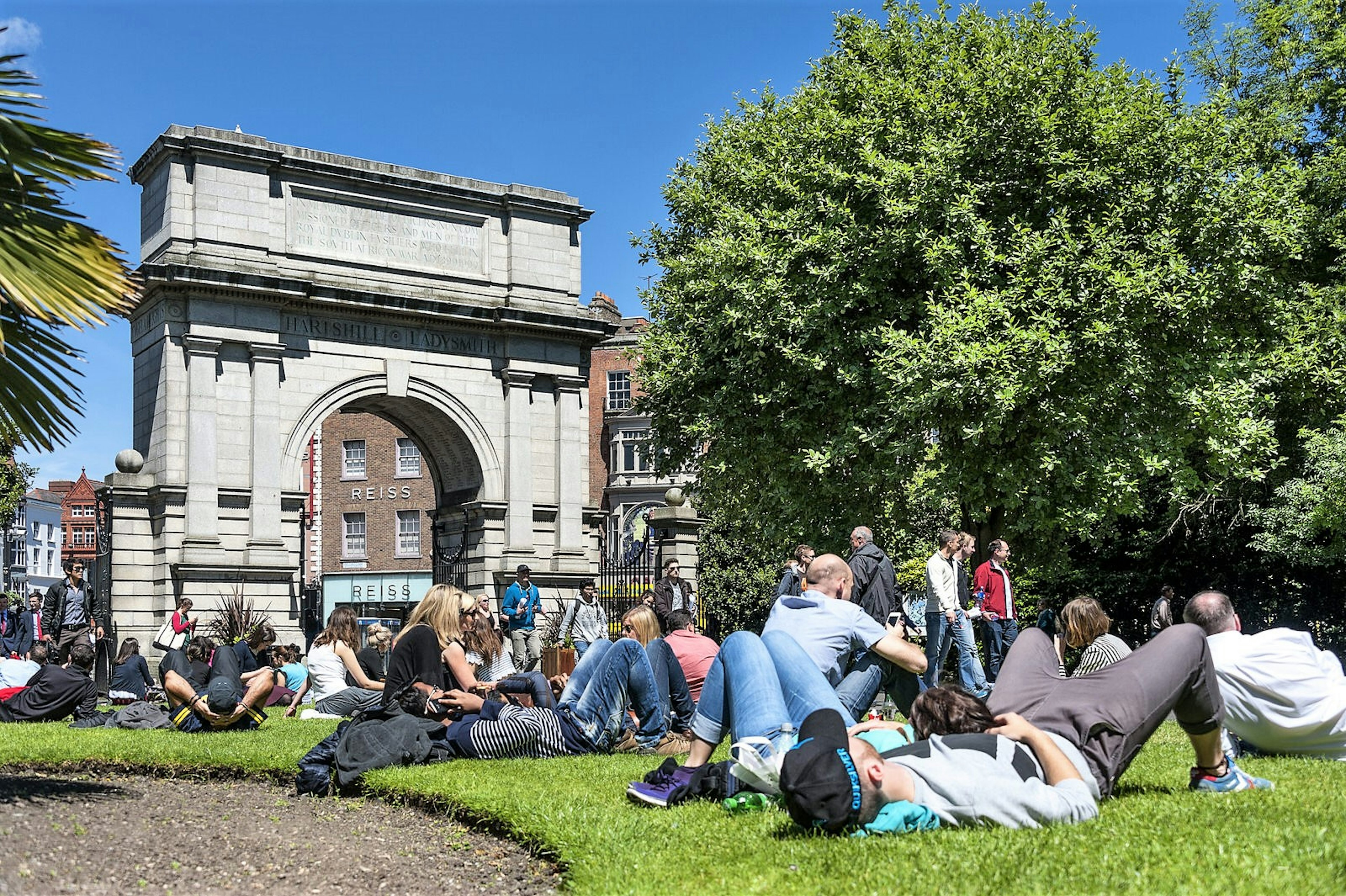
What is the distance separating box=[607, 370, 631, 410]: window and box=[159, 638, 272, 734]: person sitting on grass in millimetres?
46547

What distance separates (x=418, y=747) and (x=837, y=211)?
1456 centimetres

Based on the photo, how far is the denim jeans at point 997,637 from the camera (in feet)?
52.0

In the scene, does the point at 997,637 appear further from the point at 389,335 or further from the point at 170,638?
the point at 389,335

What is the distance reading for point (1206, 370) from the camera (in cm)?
2088

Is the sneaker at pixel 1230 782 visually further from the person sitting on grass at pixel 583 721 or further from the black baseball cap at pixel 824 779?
the person sitting on grass at pixel 583 721

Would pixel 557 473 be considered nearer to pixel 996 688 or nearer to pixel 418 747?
pixel 418 747

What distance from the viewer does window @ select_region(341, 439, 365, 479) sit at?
5884 centimetres

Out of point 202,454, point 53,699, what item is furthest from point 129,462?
point 53,699

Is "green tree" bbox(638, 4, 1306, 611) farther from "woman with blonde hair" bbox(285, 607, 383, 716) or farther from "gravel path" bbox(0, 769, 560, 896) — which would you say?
"gravel path" bbox(0, 769, 560, 896)

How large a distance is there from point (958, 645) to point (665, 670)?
5.68m

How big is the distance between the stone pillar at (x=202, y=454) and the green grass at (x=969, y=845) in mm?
17359

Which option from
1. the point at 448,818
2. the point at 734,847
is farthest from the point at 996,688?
the point at 448,818

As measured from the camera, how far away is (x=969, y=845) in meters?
5.40

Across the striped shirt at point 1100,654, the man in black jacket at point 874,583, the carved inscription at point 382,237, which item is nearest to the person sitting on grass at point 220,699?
the man in black jacket at point 874,583
